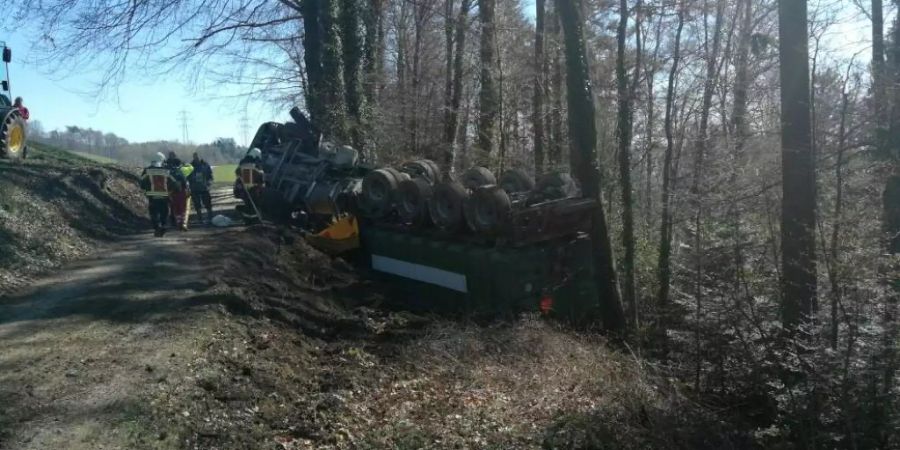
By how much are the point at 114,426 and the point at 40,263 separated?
20.4 ft

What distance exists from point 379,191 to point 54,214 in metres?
5.89

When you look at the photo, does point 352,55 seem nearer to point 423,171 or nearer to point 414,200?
point 423,171

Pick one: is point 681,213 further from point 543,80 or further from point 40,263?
point 40,263

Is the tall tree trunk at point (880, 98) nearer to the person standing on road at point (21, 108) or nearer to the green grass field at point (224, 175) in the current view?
the person standing on road at point (21, 108)

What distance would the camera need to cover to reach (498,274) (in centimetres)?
1213

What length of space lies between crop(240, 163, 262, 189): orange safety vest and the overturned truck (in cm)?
54

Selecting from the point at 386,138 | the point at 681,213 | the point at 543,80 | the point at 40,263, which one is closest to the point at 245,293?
the point at 40,263

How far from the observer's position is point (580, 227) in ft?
41.6

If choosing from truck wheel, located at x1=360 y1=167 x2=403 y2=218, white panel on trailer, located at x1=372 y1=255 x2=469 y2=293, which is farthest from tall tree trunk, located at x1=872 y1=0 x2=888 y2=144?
truck wheel, located at x1=360 y1=167 x2=403 y2=218

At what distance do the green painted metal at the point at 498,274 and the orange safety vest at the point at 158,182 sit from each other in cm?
446

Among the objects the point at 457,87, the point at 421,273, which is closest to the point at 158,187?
the point at 421,273

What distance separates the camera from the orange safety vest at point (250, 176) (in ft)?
53.3

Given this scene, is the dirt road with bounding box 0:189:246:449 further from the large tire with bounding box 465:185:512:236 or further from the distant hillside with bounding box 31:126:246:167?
the distant hillside with bounding box 31:126:246:167

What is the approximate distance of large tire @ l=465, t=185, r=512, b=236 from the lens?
12075mm
